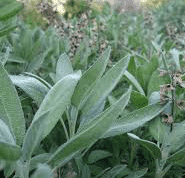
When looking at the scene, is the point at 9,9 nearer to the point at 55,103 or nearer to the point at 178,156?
the point at 55,103

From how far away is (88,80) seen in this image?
2.52ft

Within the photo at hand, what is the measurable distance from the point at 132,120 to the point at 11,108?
1.14 ft

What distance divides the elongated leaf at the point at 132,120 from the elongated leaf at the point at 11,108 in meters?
0.25

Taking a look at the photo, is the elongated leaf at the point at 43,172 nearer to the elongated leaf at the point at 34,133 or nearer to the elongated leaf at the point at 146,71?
the elongated leaf at the point at 34,133

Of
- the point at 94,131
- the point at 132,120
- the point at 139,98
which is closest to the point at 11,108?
the point at 94,131

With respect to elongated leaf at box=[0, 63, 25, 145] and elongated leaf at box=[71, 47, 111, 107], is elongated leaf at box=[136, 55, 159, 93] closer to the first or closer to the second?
elongated leaf at box=[71, 47, 111, 107]

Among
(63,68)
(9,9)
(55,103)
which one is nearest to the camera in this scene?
(55,103)

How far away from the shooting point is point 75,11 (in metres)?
4.63

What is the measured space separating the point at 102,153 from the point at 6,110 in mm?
418

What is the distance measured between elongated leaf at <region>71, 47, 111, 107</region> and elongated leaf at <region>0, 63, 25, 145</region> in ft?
0.61

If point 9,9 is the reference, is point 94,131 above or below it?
below

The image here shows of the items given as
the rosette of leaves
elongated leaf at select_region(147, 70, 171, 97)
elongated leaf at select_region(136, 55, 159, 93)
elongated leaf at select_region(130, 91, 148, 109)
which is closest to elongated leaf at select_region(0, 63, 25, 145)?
the rosette of leaves

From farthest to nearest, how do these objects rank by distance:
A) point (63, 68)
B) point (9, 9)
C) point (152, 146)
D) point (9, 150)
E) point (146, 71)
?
point (146, 71) < point (9, 9) < point (63, 68) < point (152, 146) < point (9, 150)

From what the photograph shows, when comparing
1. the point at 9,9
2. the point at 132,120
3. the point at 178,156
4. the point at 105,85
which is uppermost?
the point at 9,9
